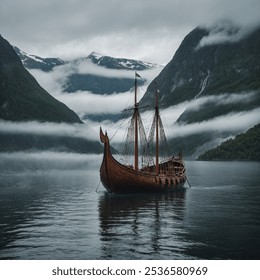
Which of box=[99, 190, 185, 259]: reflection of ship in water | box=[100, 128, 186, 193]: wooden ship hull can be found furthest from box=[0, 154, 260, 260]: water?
box=[100, 128, 186, 193]: wooden ship hull

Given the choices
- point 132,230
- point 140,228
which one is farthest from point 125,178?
point 132,230

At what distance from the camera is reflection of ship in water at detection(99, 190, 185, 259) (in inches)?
988

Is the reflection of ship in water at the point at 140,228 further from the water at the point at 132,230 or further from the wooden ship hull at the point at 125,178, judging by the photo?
the wooden ship hull at the point at 125,178

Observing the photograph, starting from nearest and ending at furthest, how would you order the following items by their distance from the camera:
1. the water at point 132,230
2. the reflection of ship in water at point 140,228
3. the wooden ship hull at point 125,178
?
the water at point 132,230 < the reflection of ship in water at point 140,228 < the wooden ship hull at point 125,178

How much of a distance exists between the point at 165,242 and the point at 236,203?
27.1m

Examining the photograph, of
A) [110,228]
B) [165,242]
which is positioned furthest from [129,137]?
[165,242]

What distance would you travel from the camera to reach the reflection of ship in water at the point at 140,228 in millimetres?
25094

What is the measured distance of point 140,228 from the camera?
33.6 m

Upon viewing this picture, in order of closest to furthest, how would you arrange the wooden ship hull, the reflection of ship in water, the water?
the water, the reflection of ship in water, the wooden ship hull

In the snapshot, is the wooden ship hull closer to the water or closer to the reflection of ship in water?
the reflection of ship in water

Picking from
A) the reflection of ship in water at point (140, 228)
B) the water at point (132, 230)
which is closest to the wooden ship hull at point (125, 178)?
the reflection of ship in water at point (140, 228)

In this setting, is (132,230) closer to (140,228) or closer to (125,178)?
(140,228)
